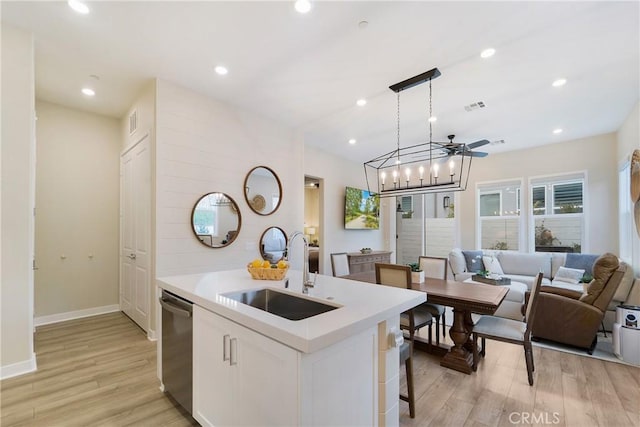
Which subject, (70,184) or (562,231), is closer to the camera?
(70,184)

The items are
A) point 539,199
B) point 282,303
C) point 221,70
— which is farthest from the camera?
point 539,199

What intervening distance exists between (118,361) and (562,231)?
7563 millimetres

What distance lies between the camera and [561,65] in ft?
9.91

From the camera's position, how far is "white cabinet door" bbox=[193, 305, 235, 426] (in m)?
1.54

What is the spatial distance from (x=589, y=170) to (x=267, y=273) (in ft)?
21.1

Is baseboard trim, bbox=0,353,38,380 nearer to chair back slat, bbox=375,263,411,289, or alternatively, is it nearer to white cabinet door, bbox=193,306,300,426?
white cabinet door, bbox=193,306,300,426

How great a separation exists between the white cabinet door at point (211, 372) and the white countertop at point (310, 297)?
102 millimetres

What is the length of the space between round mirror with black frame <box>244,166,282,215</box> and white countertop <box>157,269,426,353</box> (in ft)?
6.31

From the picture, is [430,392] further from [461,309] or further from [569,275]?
[569,275]

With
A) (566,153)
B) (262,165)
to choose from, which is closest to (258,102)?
(262,165)

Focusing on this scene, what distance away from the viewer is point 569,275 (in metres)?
4.77

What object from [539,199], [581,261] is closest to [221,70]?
[581,261]

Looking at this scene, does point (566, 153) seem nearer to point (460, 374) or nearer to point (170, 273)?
point (460, 374)

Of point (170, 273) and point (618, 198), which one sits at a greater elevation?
point (618, 198)
